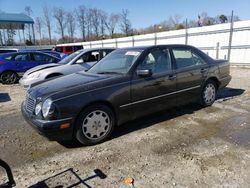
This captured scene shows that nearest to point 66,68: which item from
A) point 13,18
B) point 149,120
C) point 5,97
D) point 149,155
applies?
point 5,97

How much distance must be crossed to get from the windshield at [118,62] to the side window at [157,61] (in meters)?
0.21

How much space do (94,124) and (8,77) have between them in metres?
8.68

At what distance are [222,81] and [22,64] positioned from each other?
8828 mm

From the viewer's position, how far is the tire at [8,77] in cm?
1096

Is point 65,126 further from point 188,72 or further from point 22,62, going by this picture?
point 22,62

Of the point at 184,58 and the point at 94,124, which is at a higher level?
the point at 184,58

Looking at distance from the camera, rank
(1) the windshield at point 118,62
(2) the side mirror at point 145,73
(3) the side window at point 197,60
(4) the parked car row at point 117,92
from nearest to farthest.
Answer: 1. (4) the parked car row at point 117,92
2. (2) the side mirror at point 145,73
3. (1) the windshield at point 118,62
4. (3) the side window at point 197,60

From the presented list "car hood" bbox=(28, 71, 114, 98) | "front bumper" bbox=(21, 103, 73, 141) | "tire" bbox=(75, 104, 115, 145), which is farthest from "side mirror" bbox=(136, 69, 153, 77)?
"front bumper" bbox=(21, 103, 73, 141)

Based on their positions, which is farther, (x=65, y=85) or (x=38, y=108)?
(x=65, y=85)

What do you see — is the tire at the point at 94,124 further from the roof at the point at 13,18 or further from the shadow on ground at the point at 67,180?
the roof at the point at 13,18

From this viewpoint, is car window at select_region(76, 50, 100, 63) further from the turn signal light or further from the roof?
the roof

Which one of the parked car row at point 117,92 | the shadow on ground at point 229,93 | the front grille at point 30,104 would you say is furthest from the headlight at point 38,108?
the shadow on ground at point 229,93

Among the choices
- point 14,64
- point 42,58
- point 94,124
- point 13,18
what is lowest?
point 94,124

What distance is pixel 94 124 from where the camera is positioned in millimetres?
3953
